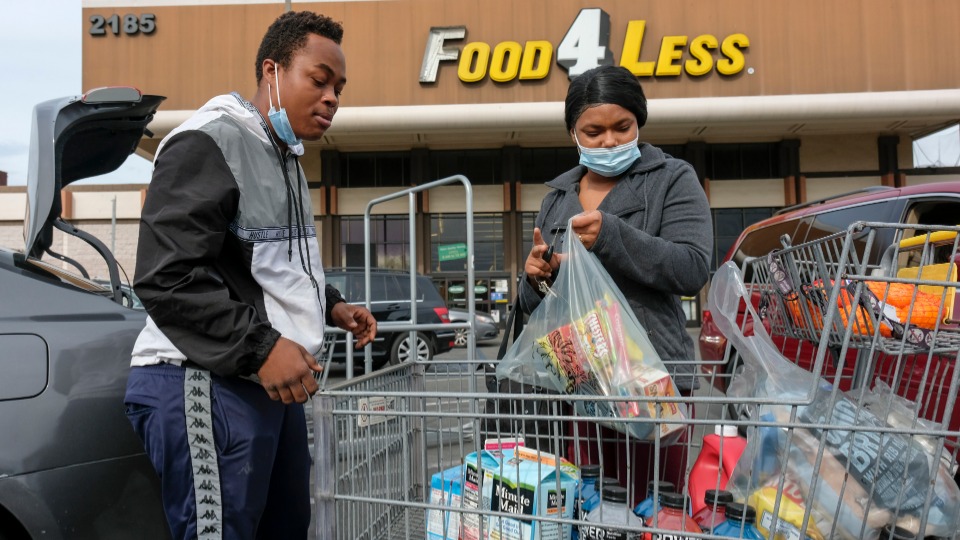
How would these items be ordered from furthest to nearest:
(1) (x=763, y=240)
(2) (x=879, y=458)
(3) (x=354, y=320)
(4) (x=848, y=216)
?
1. (1) (x=763, y=240)
2. (4) (x=848, y=216)
3. (3) (x=354, y=320)
4. (2) (x=879, y=458)

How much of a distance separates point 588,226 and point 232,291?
921 millimetres

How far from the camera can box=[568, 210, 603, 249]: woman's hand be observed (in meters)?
1.81

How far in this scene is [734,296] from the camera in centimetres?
191

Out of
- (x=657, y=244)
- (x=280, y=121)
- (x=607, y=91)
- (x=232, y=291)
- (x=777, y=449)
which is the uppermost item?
(x=607, y=91)

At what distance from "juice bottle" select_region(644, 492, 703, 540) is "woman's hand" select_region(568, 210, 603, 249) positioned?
2.18ft

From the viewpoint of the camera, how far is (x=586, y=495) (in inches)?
68.2

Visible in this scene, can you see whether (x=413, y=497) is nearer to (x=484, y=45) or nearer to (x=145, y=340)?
(x=145, y=340)

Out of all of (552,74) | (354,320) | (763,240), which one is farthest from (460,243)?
(354,320)

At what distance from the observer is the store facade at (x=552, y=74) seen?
60.9 ft

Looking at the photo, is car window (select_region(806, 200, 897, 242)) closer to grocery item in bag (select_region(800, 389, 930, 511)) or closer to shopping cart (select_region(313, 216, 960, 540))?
shopping cart (select_region(313, 216, 960, 540))

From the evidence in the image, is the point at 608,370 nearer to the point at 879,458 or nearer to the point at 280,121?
the point at 879,458

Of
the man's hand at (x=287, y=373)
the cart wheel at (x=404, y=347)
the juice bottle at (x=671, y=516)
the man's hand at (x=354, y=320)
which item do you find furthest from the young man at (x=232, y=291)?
the cart wheel at (x=404, y=347)

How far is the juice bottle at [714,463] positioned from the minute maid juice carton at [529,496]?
0.38m

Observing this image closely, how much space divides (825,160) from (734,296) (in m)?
22.3
